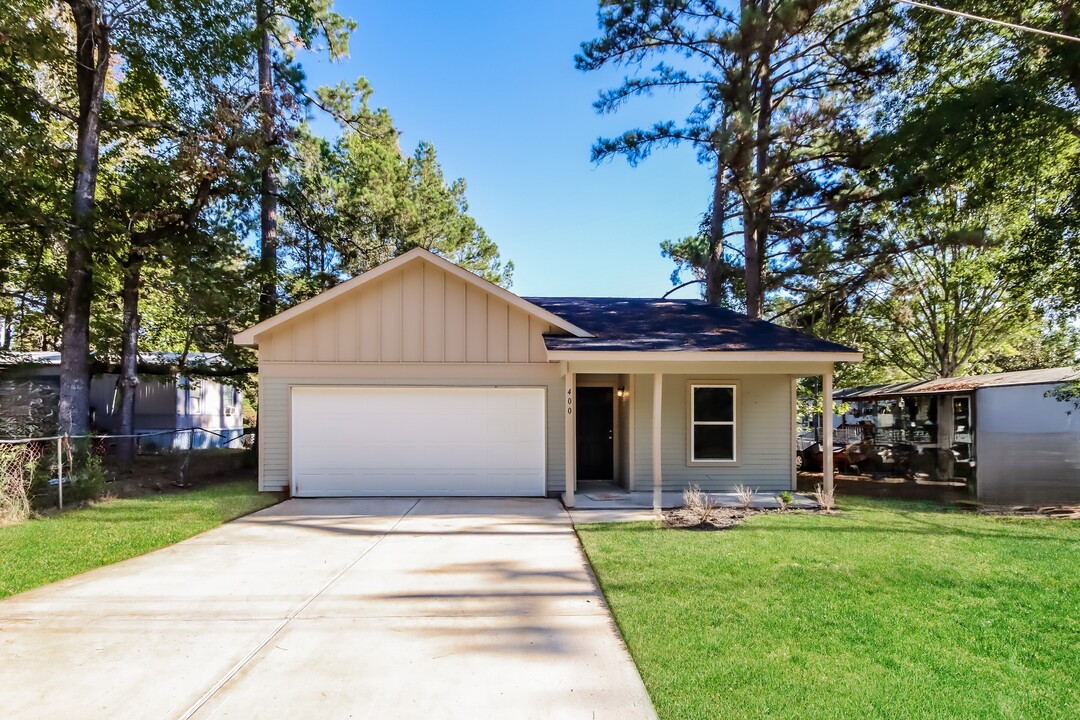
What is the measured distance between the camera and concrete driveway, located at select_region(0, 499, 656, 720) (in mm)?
3162

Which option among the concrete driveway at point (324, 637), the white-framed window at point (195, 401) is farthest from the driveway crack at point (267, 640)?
the white-framed window at point (195, 401)

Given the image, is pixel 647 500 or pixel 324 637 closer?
pixel 324 637

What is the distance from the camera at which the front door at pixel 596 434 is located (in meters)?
11.5

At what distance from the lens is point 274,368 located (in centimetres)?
1011

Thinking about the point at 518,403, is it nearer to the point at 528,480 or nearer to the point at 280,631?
the point at 528,480

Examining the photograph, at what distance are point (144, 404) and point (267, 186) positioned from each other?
10995 millimetres

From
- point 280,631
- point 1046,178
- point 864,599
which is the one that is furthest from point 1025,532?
point 1046,178

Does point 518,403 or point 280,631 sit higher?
point 518,403

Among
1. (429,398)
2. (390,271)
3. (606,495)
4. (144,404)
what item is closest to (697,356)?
(606,495)

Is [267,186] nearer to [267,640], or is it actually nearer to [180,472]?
[180,472]

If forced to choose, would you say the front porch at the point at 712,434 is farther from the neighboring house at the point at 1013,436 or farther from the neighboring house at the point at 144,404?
the neighboring house at the point at 144,404

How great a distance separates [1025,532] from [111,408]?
78.7 ft

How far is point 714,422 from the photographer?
1042 centimetres

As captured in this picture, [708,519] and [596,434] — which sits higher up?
[596,434]
